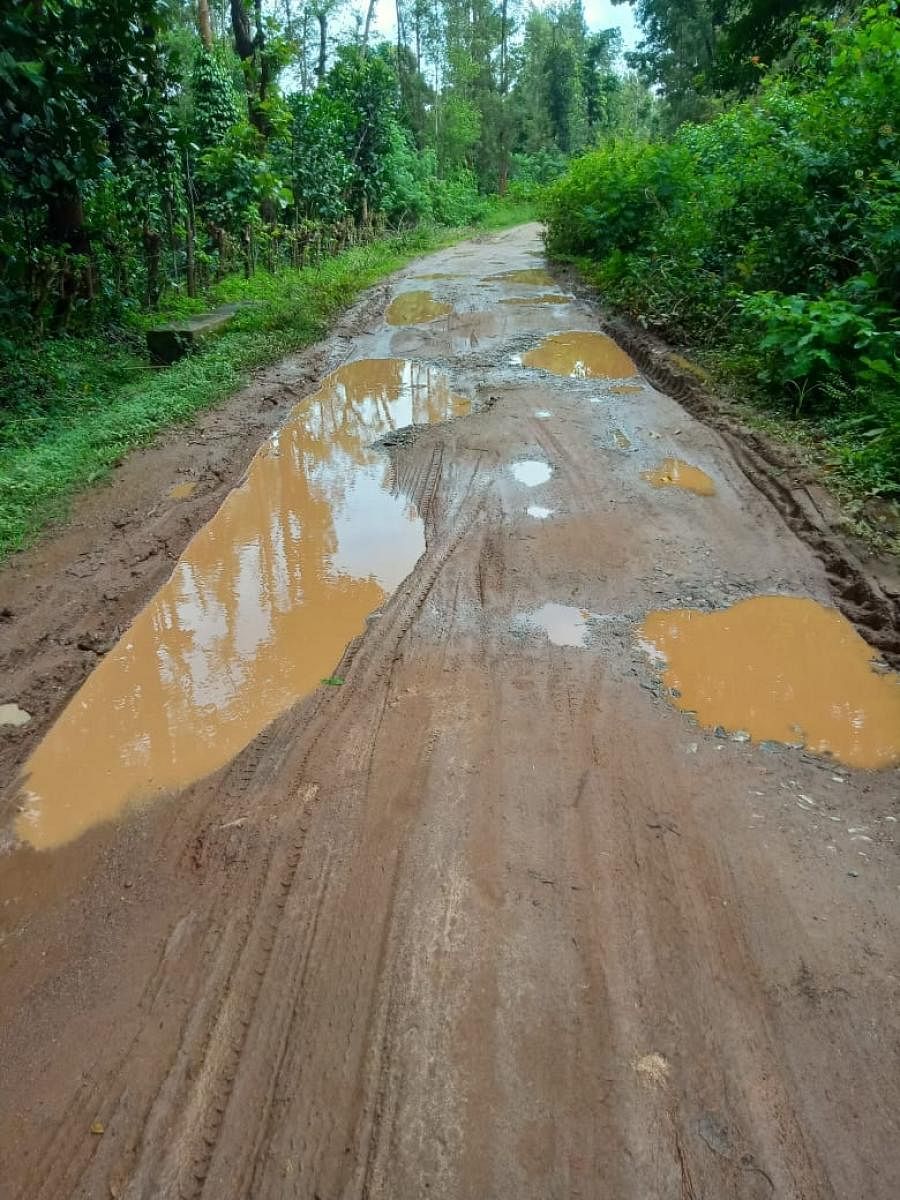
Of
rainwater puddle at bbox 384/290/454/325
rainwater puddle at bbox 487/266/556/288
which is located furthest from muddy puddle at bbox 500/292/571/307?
rainwater puddle at bbox 487/266/556/288

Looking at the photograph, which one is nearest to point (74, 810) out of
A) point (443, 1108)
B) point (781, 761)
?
point (443, 1108)

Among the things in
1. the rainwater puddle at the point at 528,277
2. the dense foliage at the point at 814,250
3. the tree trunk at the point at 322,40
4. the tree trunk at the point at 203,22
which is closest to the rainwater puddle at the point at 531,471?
the dense foliage at the point at 814,250

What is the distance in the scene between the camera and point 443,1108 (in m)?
1.93

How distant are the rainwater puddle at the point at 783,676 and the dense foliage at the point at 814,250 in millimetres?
1687

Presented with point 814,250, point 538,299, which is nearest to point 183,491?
point 814,250

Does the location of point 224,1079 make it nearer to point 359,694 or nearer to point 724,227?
point 359,694

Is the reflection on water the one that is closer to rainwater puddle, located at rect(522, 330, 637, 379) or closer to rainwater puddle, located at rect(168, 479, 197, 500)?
rainwater puddle, located at rect(168, 479, 197, 500)

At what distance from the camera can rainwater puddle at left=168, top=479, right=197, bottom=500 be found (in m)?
5.65

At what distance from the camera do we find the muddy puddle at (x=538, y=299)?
12914 mm

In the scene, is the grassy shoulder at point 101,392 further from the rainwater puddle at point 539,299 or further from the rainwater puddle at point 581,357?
the rainwater puddle at point 581,357

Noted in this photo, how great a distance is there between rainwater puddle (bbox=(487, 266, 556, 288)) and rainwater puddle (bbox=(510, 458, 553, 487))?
33.1ft

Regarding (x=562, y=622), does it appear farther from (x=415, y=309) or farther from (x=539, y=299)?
(x=539, y=299)

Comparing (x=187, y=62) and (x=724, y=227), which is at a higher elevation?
(x=187, y=62)

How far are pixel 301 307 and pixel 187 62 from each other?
23.1ft
